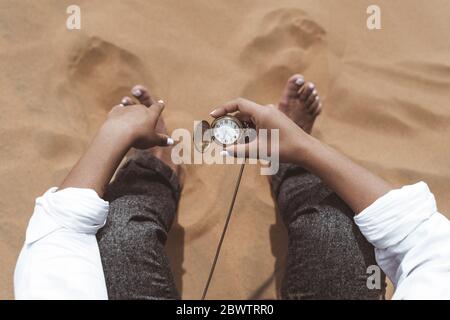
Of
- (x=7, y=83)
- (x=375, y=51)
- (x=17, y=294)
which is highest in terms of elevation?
(x=375, y=51)

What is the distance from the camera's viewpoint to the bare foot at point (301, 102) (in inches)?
59.0

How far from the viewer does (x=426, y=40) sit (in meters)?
1.63

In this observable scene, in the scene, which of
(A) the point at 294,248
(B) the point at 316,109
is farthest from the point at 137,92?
(A) the point at 294,248

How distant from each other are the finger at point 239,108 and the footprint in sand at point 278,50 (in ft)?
1.00

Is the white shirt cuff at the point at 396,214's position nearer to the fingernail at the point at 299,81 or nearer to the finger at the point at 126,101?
the fingernail at the point at 299,81

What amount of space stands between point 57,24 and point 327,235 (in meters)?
1.19

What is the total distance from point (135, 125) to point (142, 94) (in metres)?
0.27

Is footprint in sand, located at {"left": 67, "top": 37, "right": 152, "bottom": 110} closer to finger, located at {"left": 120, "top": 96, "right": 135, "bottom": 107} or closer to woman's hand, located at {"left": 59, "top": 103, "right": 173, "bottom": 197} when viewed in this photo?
finger, located at {"left": 120, "top": 96, "right": 135, "bottom": 107}

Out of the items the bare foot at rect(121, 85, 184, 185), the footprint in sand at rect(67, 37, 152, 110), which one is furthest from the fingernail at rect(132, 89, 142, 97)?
the footprint in sand at rect(67, 37, 152, 110)

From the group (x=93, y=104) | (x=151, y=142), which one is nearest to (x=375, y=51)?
(x=151, y=142)

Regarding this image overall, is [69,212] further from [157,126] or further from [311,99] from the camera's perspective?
[311,99]

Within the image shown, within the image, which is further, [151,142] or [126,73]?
[126,73]

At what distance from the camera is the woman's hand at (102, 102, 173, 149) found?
1.22 meters

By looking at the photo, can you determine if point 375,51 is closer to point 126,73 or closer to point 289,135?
point 289,135
